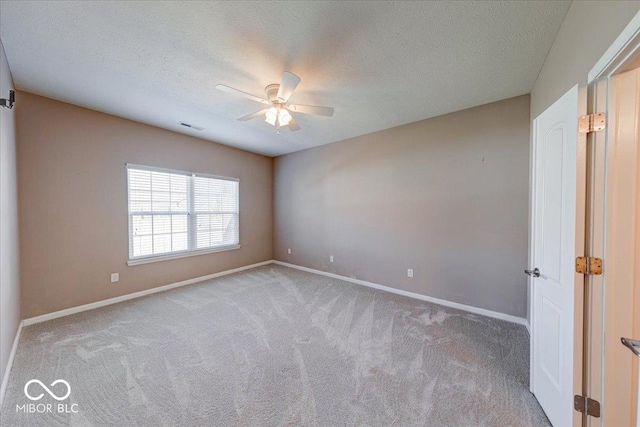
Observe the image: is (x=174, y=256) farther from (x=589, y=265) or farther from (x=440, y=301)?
(x=589, y=265)

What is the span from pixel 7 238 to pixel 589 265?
415cm

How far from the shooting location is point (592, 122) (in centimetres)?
114

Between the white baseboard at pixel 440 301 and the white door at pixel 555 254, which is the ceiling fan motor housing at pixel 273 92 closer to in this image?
the white door at pixel 555 254

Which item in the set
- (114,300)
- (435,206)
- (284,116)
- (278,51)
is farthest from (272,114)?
(114,300)

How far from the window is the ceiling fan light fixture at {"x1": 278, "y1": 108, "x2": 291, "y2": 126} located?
8.25ft

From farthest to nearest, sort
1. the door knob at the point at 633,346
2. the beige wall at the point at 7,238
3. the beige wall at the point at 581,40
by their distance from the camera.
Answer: the beige wall at the point at 7,238, the beige wall at the point at 581,40, the door knob at the point at 633,346

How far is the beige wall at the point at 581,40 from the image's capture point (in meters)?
1.02

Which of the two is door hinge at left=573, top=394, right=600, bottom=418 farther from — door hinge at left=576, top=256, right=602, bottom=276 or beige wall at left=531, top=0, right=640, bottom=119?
beige wall at left=531, top=0, right=640, bottom=119

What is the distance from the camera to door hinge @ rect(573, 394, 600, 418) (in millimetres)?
1133

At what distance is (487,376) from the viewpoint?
1831 millimetres

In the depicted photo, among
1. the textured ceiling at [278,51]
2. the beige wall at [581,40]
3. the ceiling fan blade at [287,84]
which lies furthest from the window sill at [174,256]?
the beige wall at [581,40]

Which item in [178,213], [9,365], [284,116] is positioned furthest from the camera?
[178,213]

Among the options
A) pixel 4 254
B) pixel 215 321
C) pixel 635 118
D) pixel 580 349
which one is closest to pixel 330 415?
pixel 580 349

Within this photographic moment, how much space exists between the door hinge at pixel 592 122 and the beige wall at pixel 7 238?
12.6 feet
